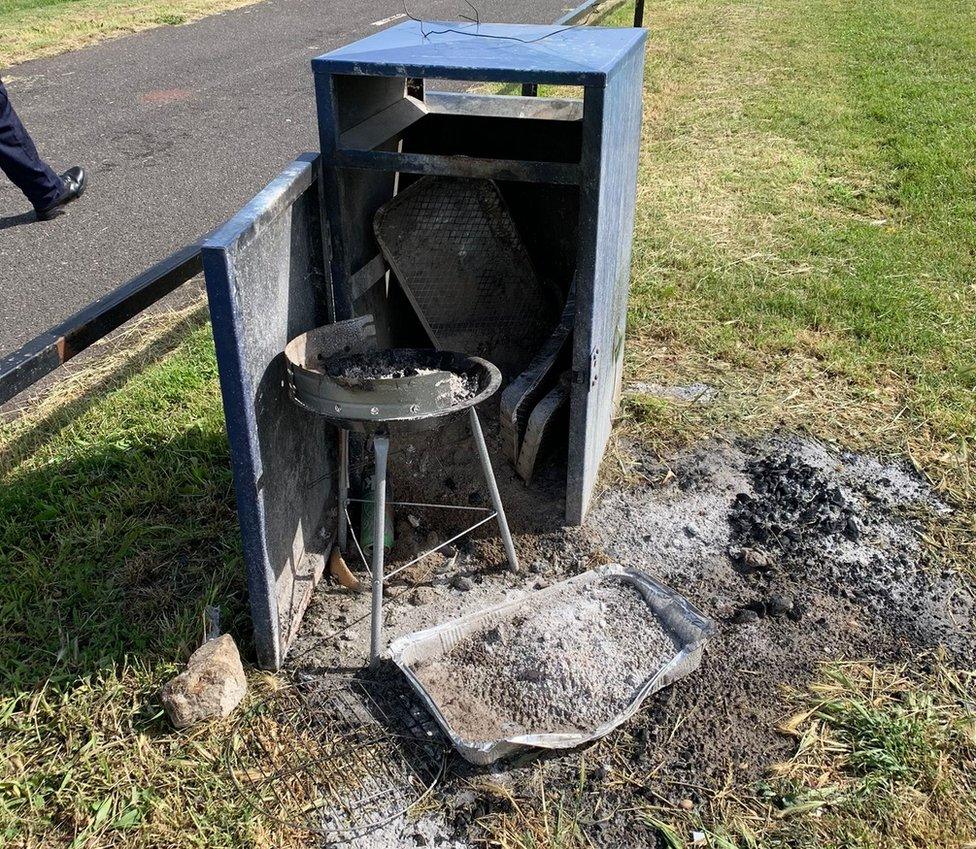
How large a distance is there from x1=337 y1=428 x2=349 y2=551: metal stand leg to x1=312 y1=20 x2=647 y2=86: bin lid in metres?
1.15

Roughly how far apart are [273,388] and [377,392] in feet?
1.07

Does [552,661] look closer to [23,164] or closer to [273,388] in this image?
[273,388]

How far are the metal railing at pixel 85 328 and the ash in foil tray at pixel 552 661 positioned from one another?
143cm

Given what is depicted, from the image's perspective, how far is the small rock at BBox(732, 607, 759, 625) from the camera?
3.00 metres

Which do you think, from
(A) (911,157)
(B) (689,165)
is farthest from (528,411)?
(A) (911,157)

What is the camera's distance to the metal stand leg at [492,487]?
9.59ft

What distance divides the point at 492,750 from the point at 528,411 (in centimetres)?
141

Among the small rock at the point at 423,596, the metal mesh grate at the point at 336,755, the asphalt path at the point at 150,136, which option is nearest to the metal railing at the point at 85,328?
the metal mesh grate at the point at 336,755

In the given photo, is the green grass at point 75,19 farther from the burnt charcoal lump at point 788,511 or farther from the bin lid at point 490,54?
the burnt charcoal lump at point 788,511

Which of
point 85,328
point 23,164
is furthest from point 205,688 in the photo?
point 23,164

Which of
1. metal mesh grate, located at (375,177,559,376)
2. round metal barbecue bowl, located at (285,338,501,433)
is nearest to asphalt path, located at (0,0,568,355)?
metal mesh grate, located at (375,177,559,376)

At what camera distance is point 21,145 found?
5.57m

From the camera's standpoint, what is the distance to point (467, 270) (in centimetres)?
379

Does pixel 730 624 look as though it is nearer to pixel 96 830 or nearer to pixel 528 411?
pixel 528 411
